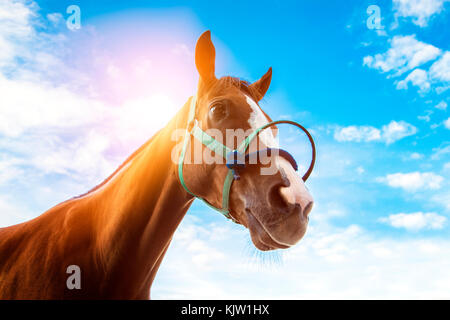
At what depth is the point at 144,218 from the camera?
2.85m

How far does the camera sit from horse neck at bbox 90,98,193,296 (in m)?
2.81

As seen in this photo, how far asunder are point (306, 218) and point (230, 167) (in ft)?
2.37

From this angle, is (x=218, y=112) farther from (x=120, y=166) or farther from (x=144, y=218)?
(x=120, y=166)

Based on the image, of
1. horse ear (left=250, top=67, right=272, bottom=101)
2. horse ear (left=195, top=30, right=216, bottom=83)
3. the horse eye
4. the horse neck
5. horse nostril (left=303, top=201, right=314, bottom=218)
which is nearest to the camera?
horse nostril (left=303, top=201, right=314, bottom=218)

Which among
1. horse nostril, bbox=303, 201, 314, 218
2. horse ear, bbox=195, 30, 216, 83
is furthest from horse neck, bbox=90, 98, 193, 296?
horse nostril, bbox=303, 201, 314, 218

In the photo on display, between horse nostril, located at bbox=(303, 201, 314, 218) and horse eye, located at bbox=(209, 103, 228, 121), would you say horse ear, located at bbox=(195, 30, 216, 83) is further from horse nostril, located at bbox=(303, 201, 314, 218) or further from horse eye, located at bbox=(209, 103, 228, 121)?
horse nostril, located at bbox=(303, 201, 314, 218)

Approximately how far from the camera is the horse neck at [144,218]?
9.21ft

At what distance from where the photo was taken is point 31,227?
3.43 metres

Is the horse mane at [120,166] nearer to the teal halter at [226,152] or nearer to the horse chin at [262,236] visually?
the teal halter at [226,152]

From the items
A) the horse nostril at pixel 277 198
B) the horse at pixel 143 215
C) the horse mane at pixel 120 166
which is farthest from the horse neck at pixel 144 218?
the horse nostril at pixel 277 198

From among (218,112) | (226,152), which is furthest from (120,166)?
(226,152)

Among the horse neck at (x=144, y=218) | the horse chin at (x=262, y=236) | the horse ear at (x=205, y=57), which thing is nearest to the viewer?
the horse chin at (x=262, y=236)

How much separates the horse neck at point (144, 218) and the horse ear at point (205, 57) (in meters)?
0.77
